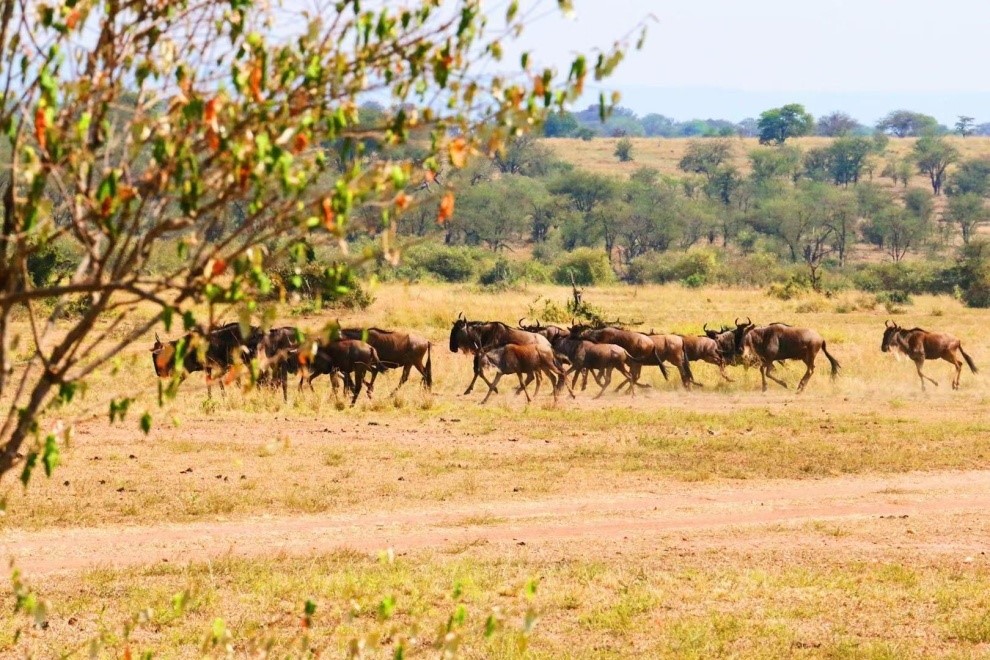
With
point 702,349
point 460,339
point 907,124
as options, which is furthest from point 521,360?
point 907,124

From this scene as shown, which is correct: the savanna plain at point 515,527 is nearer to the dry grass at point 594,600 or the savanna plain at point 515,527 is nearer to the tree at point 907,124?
the dry grass at point 594,600

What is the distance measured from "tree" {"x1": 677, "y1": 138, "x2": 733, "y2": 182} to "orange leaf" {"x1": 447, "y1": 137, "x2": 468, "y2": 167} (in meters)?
118

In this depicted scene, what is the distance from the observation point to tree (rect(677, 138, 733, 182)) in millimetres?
123625

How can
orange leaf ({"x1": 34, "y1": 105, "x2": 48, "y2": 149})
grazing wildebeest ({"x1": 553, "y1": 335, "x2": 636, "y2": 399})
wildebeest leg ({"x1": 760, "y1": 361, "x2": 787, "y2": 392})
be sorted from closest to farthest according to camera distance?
orange leaf ({"x1": 34, "y1": 105, "x2": 48, "y2": 149}) → grazing wildebeest ({"x1": 553, "y1": 335, "x2": 636, "y2": 399}) → wildebeest leg ({"x1": 760, "y1": 361, "x2": 787, "y2": 392})

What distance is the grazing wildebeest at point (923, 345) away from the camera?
2517cm

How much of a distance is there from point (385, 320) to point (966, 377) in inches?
567

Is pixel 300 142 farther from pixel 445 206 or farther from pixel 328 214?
pixel 445 206

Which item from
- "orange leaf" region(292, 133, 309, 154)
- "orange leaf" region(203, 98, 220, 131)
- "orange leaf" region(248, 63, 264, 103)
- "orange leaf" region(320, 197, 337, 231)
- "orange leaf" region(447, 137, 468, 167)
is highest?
"orange leaf" region(248, 63, 264, 103)

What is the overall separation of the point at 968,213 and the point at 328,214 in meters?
96.5

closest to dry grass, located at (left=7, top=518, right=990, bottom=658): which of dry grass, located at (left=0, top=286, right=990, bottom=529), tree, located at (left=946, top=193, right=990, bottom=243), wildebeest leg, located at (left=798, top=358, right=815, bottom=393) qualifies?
dry grass, located at (left=0, top=286, right=990, bottom=529)

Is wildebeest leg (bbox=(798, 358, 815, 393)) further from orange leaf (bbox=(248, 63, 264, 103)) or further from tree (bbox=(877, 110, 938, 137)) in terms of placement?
tree (bbox=(877, 110, 938, 137))

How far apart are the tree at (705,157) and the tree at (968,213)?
27770 mm

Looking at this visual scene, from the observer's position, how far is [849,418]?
2008 centimetres

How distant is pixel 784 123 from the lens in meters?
140
